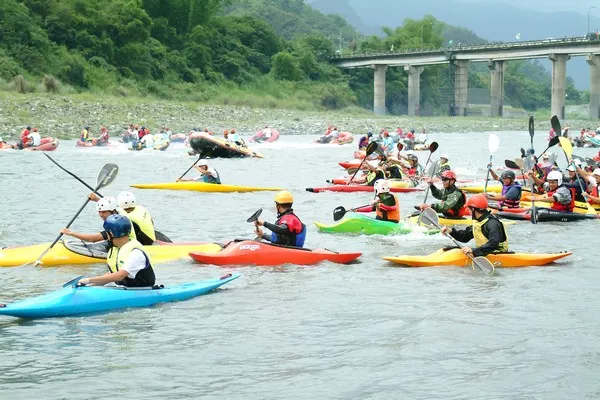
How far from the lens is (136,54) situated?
204ft

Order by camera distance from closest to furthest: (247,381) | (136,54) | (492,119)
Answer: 1. (247,381)
2. (136,54)
3. (492,119)

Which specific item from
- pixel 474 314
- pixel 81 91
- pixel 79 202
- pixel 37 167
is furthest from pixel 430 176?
pixel 81 91

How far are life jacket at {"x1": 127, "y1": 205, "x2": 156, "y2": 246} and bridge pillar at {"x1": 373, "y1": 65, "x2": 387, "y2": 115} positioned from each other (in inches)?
2883

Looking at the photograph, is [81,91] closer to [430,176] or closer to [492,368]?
[430,176]

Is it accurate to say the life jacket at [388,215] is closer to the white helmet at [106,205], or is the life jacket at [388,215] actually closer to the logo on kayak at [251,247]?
the logo on kayak at [251,247]

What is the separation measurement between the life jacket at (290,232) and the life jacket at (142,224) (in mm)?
1525

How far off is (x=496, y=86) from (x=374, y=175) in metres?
64.9

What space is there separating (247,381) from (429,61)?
7698 centimetres

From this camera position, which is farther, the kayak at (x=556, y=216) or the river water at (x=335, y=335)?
the kayak at (x=556, y=216)

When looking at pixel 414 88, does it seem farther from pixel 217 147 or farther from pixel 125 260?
pixel 125 260

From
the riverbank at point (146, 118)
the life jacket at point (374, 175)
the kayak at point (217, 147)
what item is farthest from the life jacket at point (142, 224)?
the riverbank at point (146, 118)

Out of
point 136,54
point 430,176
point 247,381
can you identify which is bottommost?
point 247,381

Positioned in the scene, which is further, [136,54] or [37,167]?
[136,54]

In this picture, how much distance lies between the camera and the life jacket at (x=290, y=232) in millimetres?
11906
